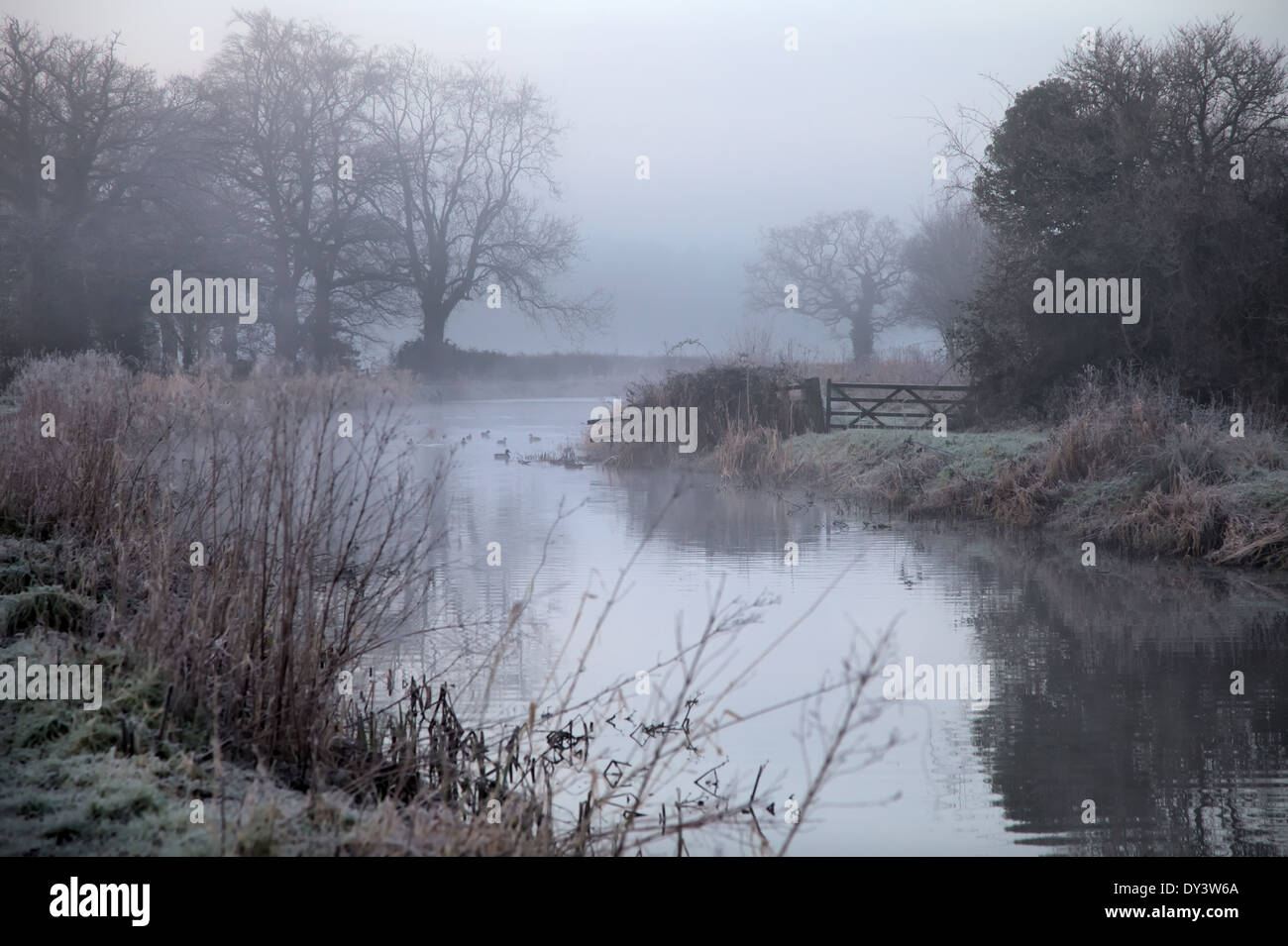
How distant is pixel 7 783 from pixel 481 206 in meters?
38.4

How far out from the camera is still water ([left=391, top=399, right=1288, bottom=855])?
4773mm

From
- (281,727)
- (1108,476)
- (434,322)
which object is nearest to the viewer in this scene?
(281,727)

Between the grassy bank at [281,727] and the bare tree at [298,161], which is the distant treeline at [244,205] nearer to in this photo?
the bare tree at [298,161]

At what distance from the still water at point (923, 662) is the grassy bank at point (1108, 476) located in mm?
631

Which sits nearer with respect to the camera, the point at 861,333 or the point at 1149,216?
the point at 1149,216

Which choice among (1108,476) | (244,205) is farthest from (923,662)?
(244,205)

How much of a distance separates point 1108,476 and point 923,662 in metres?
6.83

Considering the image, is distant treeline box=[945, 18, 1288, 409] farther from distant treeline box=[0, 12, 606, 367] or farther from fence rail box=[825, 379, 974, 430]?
distant treeline box=[0, 12, 606, 367]

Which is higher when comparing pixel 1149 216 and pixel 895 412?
pixel 1149 216

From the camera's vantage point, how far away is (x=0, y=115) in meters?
25.6

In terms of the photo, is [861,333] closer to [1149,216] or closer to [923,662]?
[1149,216]

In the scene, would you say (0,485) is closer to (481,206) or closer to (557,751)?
(557,751)

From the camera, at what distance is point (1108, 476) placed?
13.1m
